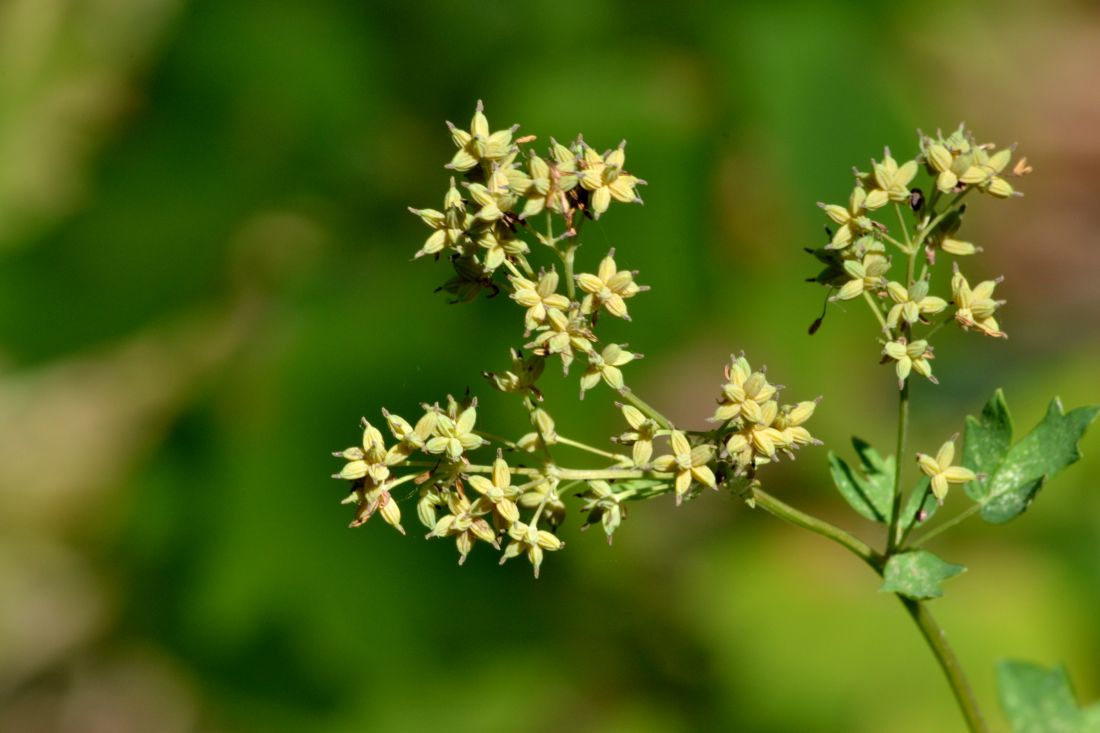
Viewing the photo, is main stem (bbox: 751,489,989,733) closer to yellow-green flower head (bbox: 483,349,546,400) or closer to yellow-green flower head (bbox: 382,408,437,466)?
yellow-green flower head (bbox: 483,349,546,400)

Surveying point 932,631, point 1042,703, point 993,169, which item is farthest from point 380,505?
point 1042,703

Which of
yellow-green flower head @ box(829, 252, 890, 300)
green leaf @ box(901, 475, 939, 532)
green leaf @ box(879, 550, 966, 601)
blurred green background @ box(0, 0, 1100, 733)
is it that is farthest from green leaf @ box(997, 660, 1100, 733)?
blurred green background @ box(0, 0, 1100, 733)

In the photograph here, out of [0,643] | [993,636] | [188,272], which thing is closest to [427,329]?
[188,272]

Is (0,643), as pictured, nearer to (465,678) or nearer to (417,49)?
(465,678)

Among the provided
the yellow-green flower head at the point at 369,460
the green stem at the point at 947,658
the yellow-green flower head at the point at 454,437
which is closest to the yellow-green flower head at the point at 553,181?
the yellow-green flower head at the point at 454,437

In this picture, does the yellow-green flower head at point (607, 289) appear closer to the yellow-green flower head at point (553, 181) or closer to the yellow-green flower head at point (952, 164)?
the yellow-green flower head at point (553, 181)
